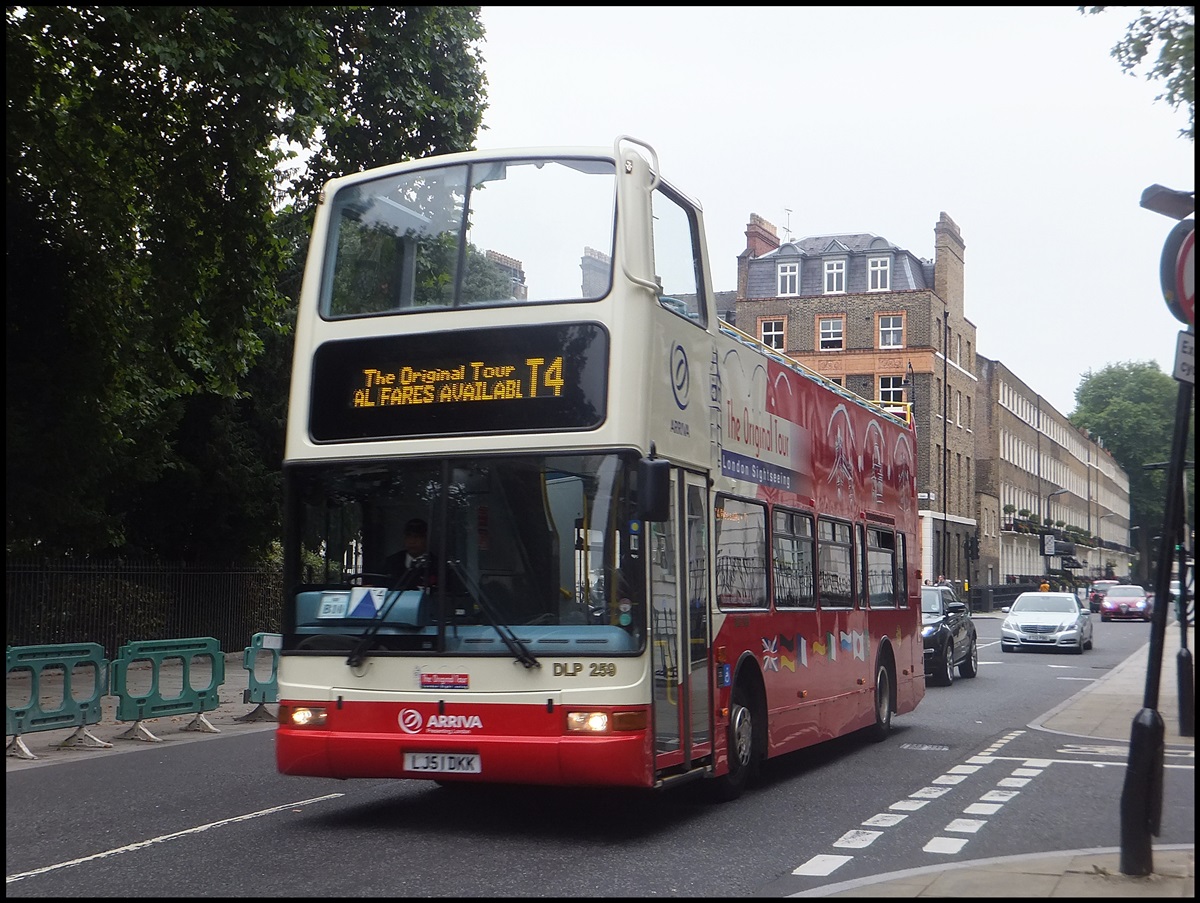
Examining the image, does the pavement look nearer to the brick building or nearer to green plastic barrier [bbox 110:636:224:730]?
green plastic barrier [bbox 110:636:224:730]

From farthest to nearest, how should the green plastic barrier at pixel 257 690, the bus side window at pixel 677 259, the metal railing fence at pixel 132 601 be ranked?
the metal railing fence at pixel 132 601, the green plastic barrier at pixel 257 690, the bus side window at pixel 677 259

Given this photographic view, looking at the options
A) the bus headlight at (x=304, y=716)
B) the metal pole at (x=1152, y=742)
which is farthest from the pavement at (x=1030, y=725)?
the bus headlight at (x=304, y=716)

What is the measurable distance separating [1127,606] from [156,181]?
55555 millimetres

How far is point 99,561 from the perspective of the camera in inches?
1018

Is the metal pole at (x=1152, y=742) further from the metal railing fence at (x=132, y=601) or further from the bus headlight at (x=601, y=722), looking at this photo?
the metal railing fence at (x=132, y=601)

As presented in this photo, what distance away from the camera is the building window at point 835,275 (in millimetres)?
78562

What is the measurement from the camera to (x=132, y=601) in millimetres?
25703

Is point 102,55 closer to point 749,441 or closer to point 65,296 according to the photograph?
point 65,296

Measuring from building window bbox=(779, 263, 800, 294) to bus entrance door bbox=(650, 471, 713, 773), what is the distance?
70299 mm

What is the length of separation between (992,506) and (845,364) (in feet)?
56.6

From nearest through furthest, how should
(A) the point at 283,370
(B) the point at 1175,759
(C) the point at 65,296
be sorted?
(B) the point at 1175,759 < (C) the point at 65,296 < (A) the point at 283,370

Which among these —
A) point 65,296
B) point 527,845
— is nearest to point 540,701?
point 527,845

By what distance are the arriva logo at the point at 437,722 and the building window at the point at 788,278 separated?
71.9m

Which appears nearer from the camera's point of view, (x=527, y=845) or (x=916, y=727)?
(x=527, y=845)
